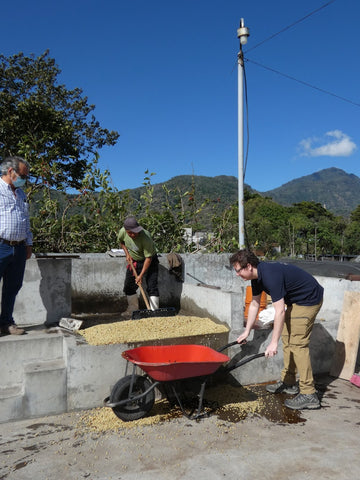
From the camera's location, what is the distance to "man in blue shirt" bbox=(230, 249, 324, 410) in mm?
3318

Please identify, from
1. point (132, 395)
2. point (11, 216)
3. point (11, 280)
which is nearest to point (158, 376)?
point (132, 395)

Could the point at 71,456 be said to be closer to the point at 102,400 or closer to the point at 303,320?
the point at 102,400

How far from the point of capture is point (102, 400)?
339cm

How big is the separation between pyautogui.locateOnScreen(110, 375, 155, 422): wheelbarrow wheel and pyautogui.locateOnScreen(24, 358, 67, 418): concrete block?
20.9 inches

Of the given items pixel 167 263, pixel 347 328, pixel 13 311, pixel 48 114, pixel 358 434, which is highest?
pixel 48 114

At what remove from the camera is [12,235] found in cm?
349

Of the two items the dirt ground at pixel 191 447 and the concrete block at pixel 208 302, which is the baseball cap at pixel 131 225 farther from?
the dirt ground at pixel 191 447

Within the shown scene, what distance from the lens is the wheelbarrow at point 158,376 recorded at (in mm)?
2918

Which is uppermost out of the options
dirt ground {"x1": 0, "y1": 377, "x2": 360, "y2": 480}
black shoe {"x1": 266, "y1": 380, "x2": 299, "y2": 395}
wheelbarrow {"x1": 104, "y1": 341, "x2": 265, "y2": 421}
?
wheelbarrow {"x1": 104, "y1": 341, "x2": 265, "y2": 421}

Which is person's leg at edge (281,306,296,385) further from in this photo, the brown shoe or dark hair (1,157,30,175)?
dark hair (1,157,30,175)

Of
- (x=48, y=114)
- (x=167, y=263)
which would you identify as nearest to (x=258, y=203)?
(x=48, y=114)

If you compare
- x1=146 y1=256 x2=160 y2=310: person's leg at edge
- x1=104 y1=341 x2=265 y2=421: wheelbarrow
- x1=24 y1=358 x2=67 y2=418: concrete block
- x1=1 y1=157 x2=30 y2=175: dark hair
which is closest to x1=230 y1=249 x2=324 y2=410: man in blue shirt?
x1=104 y1=341 x2=265 y2=421: wheelbarrow

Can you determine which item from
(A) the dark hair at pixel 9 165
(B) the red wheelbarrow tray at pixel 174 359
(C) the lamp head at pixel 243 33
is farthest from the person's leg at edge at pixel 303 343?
(C) the lamp head at pixel 243 33

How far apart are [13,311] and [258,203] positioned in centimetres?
6593
